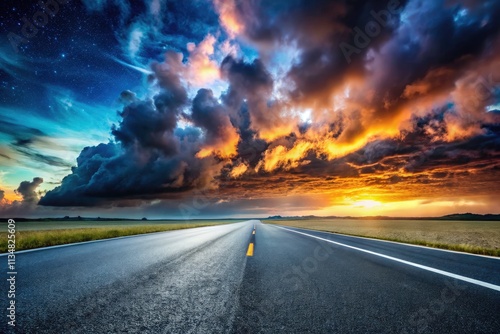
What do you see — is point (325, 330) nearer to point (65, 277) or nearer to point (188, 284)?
point (188, 284)

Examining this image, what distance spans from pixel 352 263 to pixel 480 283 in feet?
8.17

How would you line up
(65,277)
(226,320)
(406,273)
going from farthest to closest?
(406,273) < (65,277) < (226,320)

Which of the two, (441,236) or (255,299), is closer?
(255,299)

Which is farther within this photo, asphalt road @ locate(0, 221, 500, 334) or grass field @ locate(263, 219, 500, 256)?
grass field @ locate(263, 219, 500, 256)

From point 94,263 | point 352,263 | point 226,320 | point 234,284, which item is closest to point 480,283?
point 352,263

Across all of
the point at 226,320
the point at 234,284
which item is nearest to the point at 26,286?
the point at 234,284

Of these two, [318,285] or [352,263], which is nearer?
[318,285]

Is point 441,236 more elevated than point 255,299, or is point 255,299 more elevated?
point 255,299

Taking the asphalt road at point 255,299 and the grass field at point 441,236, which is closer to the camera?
the asphalt road at point 255,299

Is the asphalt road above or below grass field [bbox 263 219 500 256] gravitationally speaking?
above

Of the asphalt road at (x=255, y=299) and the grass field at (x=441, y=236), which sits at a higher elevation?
the asphalt road at (x=255, y=299)

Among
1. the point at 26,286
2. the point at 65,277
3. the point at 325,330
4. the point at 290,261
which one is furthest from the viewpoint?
the point at 290,261

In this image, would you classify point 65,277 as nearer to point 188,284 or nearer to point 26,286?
point 26,286

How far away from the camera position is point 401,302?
124 inches
